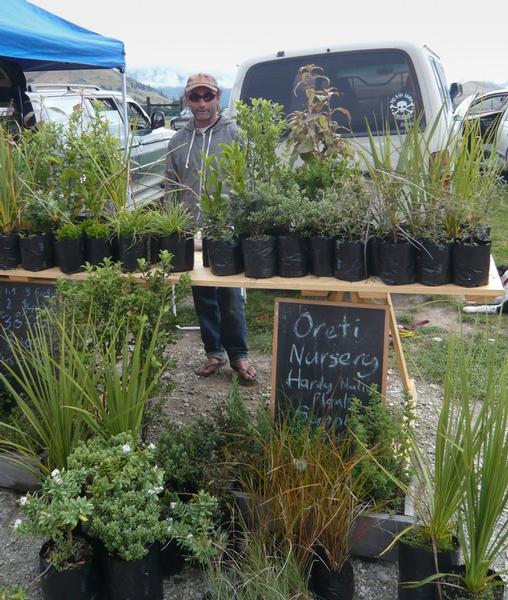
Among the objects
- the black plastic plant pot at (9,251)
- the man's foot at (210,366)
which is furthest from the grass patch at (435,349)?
the black plastic plant pot at (9,251)

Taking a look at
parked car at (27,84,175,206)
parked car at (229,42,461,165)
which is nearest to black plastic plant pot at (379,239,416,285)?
parked car at (229,42,461,165)

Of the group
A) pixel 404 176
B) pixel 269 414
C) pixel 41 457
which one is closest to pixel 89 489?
pixel 41 457

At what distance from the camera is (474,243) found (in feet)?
7.07

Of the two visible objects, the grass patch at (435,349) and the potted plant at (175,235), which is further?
the grass patch at (435,349)

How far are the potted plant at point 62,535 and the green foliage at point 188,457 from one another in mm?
389

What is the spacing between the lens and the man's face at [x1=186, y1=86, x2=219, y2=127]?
323 cm

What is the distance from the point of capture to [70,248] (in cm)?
242

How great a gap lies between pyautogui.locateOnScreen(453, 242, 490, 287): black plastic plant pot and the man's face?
1764 mm

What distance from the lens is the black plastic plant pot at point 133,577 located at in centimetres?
185

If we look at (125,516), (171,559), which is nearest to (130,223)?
(125,516)

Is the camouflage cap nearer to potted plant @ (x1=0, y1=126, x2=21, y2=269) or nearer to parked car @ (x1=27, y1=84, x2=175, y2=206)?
potted plant @ (x1=0, y1=126, x2=21, y2=269)

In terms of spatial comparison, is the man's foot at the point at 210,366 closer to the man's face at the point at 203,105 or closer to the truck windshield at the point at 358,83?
the man's face at the point at 203,105

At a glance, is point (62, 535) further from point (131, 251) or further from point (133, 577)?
point (131, 251)

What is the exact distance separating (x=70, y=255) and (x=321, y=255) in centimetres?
104
